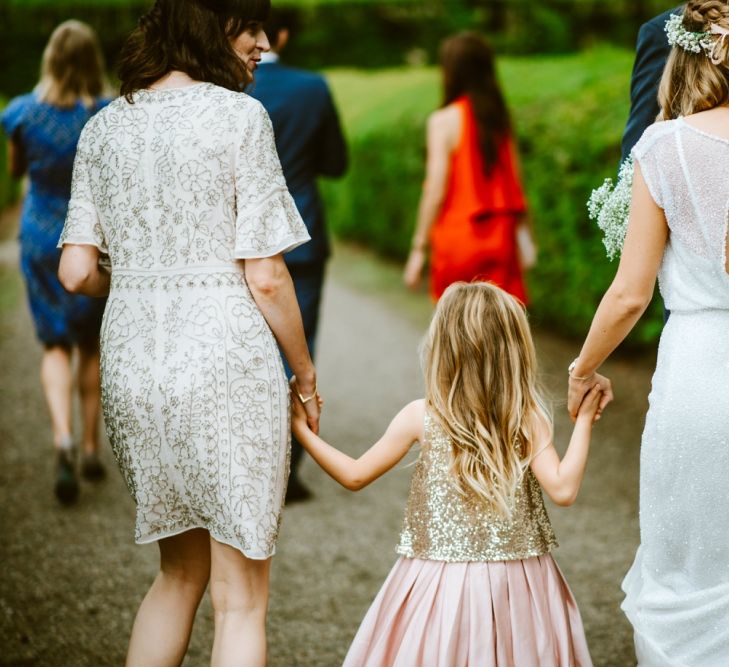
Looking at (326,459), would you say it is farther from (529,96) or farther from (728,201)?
(529,96)

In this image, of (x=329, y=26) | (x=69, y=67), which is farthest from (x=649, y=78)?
(x=329, y=26)

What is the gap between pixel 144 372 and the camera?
2.98 meters

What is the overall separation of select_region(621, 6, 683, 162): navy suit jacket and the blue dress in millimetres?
3169

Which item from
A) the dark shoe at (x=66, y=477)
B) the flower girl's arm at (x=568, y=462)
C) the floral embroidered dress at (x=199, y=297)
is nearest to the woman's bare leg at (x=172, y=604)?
the floral embroidered dress at (x=199, y=297)

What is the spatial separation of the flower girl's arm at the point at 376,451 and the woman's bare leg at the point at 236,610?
0.34 metres

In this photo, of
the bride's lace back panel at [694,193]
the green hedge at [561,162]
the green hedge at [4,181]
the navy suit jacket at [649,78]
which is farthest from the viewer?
the green hedge at [4,181]

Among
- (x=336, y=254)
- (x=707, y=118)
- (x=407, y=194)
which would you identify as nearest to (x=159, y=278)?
(x=707, y=118)

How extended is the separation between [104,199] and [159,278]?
0.91 feet

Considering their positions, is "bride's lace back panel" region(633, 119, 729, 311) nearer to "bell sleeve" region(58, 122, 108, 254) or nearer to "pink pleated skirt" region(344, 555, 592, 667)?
"pink pleated skirt" region(344, 555, 592, 667)

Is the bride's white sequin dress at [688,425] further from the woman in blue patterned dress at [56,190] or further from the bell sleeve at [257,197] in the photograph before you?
the woman in blue patterned dress at [56,190]

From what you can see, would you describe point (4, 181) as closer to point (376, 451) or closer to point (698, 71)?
point (376, 451)

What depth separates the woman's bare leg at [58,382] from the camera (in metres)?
5.86

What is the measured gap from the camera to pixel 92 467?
6238mm

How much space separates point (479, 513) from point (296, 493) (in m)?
3.02
